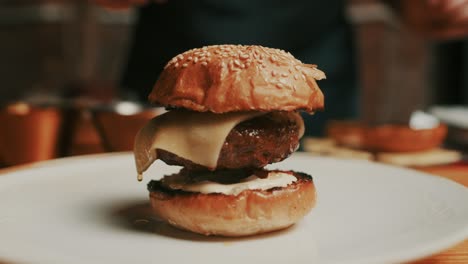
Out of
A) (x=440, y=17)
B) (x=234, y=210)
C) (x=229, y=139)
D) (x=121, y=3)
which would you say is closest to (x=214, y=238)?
(x=234, y=210)

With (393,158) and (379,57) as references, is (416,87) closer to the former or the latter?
(379,57)

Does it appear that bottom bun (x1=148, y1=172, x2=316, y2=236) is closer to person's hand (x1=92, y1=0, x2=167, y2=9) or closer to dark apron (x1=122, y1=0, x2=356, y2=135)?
person's hand (x1=92, y1=0, x2=167, y2=9)

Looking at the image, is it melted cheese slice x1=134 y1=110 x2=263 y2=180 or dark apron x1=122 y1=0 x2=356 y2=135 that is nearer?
melted cheese slice x1=134 y1=110 x2=263 y2=180

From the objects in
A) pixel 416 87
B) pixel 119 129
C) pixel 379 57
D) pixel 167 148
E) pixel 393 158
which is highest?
pixel 167 148

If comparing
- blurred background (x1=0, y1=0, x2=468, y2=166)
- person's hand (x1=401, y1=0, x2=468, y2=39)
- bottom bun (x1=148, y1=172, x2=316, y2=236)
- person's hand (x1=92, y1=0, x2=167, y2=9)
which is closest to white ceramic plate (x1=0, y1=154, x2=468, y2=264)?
bottom bun (x1=148, y1=172, x2=316, y2=236)

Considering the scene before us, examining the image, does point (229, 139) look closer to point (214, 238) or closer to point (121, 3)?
point (214, 238)

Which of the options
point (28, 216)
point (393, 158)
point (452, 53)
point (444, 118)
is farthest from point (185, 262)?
point (452, 53)
